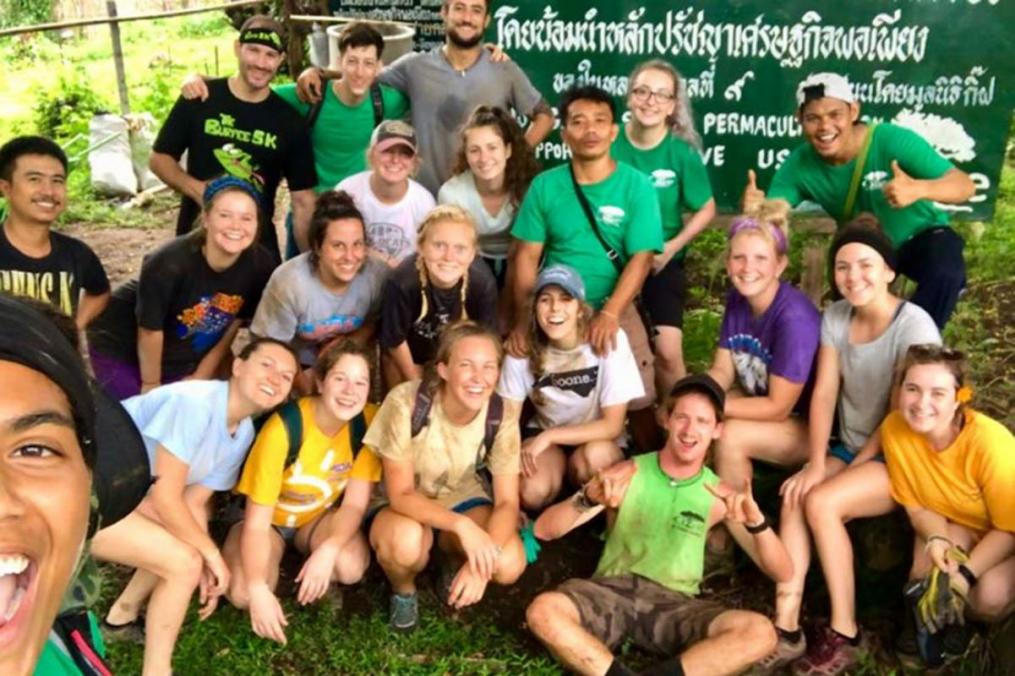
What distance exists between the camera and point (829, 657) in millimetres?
3592

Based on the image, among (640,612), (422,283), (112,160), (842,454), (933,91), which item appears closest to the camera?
(640,612)

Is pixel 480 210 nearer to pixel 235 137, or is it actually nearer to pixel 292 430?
pixel 235 137

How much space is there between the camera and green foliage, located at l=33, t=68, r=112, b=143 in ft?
33.8

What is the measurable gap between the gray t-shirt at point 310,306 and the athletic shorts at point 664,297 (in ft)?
4.00

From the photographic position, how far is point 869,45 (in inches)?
212

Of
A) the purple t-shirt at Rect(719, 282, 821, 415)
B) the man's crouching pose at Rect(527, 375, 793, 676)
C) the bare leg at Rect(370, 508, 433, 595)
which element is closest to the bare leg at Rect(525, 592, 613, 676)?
the man's crouching pose at Rect(527, 375, 793, 676)

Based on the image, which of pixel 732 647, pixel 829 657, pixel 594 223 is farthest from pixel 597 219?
pixel 829 657

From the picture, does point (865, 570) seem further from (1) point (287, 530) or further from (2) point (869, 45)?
(2) point (869, 45)

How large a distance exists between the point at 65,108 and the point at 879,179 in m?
8.99

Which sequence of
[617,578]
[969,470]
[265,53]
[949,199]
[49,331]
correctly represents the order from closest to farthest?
[49,331]
[969,470]
[617,578]
[949,199]
[265,53]

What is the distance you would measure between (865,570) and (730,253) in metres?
1.33

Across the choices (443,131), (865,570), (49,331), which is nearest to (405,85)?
(443,131)

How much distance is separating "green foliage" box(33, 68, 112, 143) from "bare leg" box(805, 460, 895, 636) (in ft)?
29.1

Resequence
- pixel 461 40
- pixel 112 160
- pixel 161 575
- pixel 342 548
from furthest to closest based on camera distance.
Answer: pixel 112 160 < pixel 461 40 < pixel 342 548 < pixel 161 575
